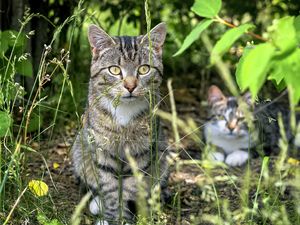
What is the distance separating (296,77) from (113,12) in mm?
3780

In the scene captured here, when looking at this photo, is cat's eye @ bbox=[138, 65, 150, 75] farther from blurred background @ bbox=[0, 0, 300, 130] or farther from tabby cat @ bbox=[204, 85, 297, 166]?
tabby cat @ bbox=[204, 85, 297, 166]

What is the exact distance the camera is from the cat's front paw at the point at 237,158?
474cm

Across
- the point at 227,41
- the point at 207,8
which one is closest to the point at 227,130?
the point at 207,8

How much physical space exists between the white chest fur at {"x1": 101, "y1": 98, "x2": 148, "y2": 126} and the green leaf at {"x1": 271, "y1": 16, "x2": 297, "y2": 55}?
178 centimetres

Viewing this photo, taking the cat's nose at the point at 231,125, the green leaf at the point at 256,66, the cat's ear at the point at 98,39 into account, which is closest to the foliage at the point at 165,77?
the green leaf at the point at 256,66

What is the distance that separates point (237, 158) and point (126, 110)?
1.61 metres

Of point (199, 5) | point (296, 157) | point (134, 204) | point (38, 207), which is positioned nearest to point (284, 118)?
point (296, 157)

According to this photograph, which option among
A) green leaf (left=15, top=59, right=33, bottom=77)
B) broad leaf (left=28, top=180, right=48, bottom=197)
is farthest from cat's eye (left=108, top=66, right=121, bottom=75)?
broad leaf (left=28, top=180, right=48, bottom=197)

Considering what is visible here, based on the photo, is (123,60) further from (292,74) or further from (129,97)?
(292,74)

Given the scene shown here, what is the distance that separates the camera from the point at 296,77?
1787 mm

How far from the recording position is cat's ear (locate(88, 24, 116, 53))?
346 centimetres

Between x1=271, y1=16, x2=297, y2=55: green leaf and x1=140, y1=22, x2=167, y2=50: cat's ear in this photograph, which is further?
x1=140, y1=22, x2=167, y2=50: cat's ear

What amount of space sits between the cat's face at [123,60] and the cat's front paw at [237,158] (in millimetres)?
1484

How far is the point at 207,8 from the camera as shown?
191 centimetres
